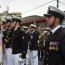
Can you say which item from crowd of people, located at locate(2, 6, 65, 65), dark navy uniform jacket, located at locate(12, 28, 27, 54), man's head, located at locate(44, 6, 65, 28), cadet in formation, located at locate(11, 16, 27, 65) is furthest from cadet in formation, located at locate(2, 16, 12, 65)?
man's head, located at locate(44, 6, 65, 28)

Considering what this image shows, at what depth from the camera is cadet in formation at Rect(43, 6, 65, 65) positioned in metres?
5.08

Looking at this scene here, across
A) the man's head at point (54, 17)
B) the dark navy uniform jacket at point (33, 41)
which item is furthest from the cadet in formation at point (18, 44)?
the dark navy uniform jacket at point (33, 41)

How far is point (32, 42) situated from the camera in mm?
13438

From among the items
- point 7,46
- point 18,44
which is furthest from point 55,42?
point 7,46

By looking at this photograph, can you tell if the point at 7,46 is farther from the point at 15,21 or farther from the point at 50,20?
the point at 50,20

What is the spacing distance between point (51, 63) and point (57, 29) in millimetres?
590

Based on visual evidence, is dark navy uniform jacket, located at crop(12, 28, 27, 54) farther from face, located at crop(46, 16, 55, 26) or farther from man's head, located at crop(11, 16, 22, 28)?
face, located at crop(46, 16, 55, 26)

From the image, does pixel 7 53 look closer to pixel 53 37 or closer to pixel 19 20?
pixel 19 20

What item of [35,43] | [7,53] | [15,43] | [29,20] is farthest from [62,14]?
[29,20]

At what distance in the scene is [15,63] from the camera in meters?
9.24

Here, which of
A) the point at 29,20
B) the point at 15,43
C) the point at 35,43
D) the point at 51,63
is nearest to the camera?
the point at 51,63

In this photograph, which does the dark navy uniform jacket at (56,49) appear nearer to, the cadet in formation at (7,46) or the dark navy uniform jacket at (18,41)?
the dark navy uniform jacket at (18,41)

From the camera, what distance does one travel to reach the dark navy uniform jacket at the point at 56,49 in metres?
5.07

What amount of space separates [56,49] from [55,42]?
12cm
